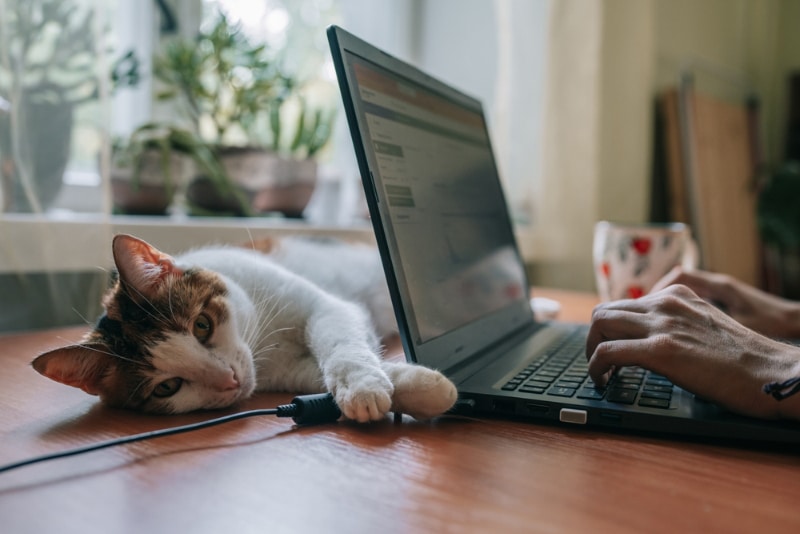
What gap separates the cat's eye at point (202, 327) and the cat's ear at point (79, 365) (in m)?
0.08

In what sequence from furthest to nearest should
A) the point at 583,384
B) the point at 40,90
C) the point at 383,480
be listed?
the point at 40,90 < the point at 583,384 < the point at 383,480

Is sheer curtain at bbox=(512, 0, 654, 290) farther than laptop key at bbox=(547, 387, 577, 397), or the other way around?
sheer curtain at bbox=(512, 0, 654, 290)

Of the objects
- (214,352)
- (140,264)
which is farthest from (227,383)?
(140,264)

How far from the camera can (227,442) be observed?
0.53 metres

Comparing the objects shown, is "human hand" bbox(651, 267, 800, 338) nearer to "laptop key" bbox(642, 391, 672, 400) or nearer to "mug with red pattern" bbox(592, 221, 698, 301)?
"mug with red pattern" bbox(592, 221, 698, 301)

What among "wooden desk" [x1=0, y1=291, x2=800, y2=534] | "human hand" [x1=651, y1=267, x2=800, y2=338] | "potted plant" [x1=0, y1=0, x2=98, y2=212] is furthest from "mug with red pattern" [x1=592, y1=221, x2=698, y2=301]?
"potted plant" [x1=0, y1=0, x2=98, y2=212]

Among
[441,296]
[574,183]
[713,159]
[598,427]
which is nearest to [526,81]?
[574,183]

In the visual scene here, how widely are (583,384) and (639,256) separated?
69 cm

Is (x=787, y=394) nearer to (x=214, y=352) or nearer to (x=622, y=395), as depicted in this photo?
(x=622, y=395)

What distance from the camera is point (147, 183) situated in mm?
1215

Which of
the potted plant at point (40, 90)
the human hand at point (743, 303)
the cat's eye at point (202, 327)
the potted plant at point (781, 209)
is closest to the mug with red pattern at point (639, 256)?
the human hand at point (743, 303)

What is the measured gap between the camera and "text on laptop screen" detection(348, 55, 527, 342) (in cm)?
67

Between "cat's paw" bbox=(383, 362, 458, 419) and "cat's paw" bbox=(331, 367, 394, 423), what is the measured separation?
0.01 m

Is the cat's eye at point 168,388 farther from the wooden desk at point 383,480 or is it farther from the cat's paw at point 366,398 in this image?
the cat's paw at point 366,398
